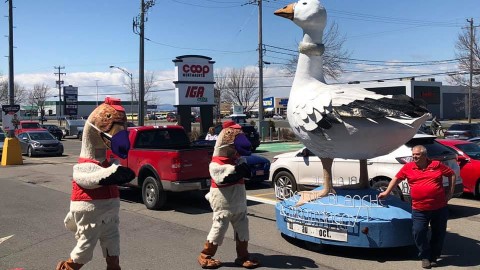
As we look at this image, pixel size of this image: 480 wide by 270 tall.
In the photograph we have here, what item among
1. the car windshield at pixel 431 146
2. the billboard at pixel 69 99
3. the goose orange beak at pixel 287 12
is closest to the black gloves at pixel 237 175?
the goose orange beak at pixel 287 12

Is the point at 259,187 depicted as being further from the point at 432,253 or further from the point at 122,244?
the point at 432,253

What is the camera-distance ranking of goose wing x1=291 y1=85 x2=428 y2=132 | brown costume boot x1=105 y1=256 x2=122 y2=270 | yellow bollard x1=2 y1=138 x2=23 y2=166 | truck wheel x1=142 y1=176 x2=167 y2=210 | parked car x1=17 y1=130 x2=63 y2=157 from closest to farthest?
brown costume boot x1=105 y1=256 x2=122 y2=270 < goose wing x1=291 y1=85 x2=428 y2=132 < truck wheel x1=142 y1=176 x2=167 y2=210 < yellow bollard x1=2 y1=138 x2=23 y2=166 < parked car x1=17 y1=130 x2=63 y2=157

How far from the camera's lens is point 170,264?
5.91 meters

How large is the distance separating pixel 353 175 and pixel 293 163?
159 centimetres

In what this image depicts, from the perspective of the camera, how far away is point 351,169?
→ 9727mm

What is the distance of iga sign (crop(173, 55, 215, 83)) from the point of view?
26.3 m

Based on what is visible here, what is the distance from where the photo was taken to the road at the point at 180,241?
19.5 ft

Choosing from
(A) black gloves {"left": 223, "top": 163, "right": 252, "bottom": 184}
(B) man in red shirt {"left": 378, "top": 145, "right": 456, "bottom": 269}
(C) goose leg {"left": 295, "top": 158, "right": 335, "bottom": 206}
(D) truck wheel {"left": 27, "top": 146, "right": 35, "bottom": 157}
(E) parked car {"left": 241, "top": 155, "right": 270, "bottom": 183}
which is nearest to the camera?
(A) black gloves {"left": 223, "top": 163, "right": 252, "bottom": 184}

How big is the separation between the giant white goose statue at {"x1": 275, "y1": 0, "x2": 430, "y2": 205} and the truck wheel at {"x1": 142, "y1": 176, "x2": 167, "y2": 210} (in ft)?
12.6

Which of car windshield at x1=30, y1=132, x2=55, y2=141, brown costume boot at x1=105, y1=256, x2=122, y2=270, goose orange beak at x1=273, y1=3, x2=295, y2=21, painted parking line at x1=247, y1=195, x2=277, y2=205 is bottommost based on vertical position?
painted parking line at x1=247, y1=195, x2=277, y2=205

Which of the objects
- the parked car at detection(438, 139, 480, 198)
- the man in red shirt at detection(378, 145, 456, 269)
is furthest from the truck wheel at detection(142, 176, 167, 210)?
the parked car at detection(438, 139, 480, 198)

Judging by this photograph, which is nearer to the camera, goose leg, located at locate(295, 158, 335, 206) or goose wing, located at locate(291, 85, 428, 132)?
goose wing, located at locate(291, 85, 428, 132)

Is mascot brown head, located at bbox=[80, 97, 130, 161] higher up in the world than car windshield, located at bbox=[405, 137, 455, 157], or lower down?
higher up

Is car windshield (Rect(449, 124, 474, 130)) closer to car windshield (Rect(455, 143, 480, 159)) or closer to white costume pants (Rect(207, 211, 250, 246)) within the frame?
→ car windshield (Rect(455, 143, 480, 159))
